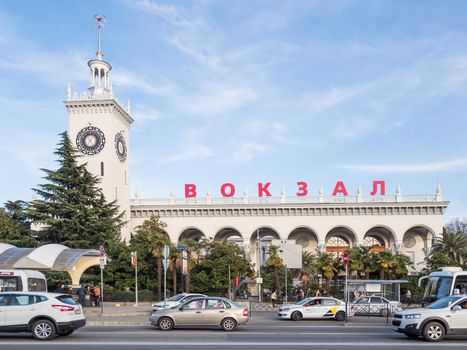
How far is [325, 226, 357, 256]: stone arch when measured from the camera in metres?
59.0

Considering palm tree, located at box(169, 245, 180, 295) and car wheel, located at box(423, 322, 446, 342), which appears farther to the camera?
palm tree, located at box(169, 245, 180, 295)

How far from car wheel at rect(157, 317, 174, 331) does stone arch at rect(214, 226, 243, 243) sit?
128 ft

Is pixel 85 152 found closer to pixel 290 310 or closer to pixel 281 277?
pixel 281 277

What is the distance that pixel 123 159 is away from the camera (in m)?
56.8

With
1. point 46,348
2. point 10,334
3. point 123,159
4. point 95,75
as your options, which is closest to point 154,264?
point 123,159

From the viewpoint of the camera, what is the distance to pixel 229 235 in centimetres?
6188

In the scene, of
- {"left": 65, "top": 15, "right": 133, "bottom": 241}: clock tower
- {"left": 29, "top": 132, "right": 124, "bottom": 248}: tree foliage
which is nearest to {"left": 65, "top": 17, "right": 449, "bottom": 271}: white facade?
{"left": 65, "top": 15, "right": 133, "bottom": 241}: clock tower

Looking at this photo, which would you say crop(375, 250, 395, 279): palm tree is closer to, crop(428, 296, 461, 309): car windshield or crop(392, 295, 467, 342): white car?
crop(428, 296, 461, 309): car windshield

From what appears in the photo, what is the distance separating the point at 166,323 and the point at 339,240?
4523 cm

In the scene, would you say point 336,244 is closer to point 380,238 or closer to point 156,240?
point 380,238

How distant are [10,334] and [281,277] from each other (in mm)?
35215

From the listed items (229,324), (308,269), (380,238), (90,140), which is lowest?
(308,269)

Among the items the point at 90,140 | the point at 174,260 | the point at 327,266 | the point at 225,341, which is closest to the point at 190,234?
the point at 90,140

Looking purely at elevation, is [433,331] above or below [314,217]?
below
